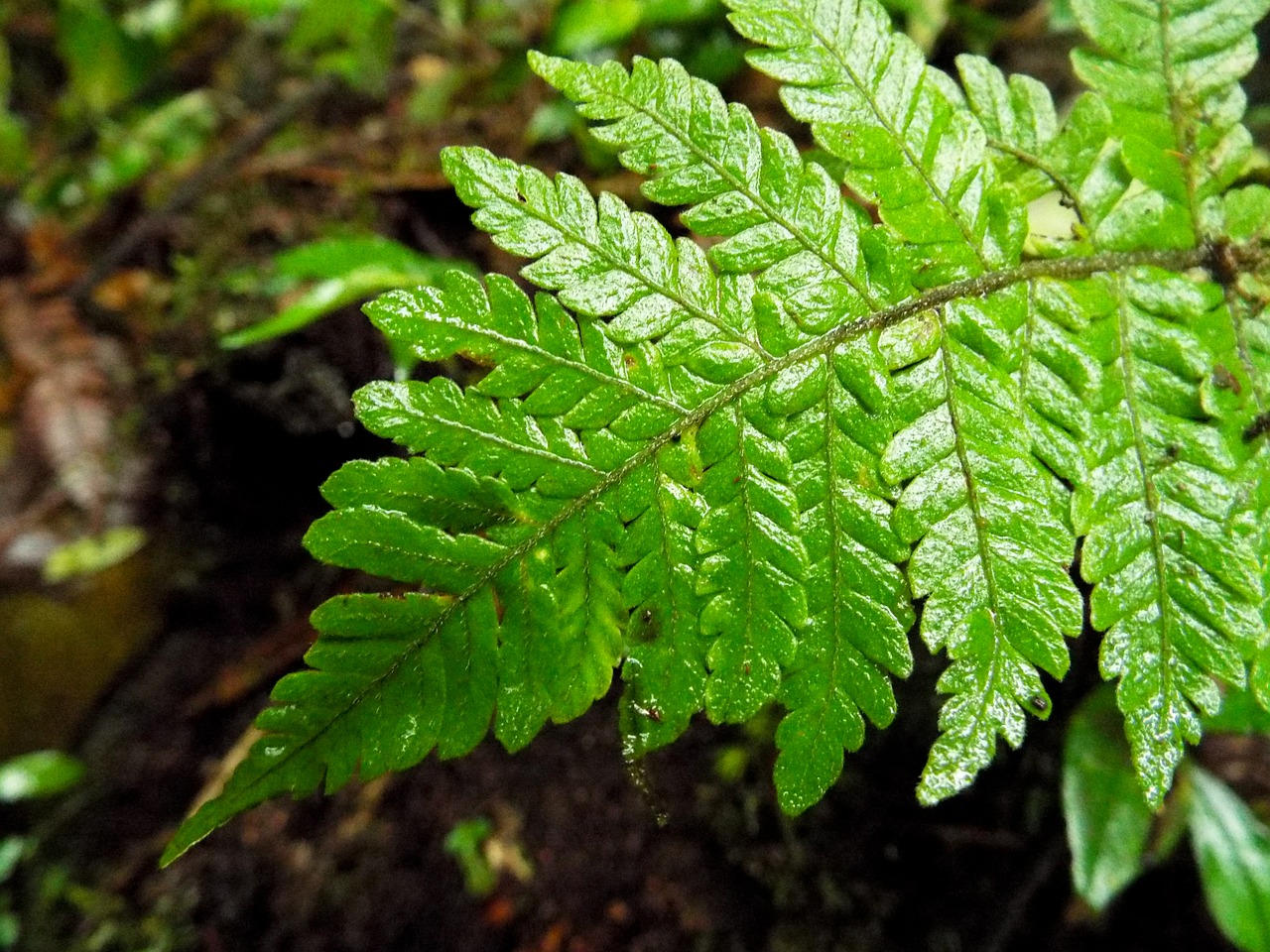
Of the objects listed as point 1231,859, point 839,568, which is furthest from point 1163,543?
point 1231,859

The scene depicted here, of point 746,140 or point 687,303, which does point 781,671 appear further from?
point 746,140

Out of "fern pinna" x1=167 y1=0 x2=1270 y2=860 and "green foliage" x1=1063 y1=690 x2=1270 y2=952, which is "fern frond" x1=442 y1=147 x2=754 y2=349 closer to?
"fern pinna" x1=167 y1=0 x2=1270 y2=860

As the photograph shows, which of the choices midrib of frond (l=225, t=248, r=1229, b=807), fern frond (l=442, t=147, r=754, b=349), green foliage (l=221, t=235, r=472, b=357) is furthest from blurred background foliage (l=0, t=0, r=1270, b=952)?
midrib of frond (l=225, t=248, r=1229, b=807)

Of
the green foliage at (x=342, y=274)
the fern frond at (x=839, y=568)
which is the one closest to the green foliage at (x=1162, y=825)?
the fern frond at (x=839, y=568)

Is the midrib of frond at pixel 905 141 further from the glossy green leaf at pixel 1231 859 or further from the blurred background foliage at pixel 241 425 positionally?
the glossy green leaf at pixel 1231 859

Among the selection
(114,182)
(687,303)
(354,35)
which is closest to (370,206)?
(354,35)

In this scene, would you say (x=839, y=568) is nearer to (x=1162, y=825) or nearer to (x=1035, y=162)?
(x=1035, y=162)
